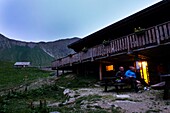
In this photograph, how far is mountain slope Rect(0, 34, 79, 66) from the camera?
3942 inches

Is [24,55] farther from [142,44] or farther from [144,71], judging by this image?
[142,44]

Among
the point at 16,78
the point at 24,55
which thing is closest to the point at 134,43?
the point at 16,78

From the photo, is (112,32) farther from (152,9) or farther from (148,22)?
(152,9)

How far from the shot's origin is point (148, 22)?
1476 centimetres

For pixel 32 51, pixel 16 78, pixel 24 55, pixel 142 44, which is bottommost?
pixel 16 78

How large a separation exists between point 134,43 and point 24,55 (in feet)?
339

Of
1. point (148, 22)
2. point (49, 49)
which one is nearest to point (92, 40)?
point (148, 22)

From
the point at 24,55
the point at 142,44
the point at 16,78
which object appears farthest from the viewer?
the point at 24,55

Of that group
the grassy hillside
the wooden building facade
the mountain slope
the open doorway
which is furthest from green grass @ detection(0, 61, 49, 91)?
the grassy hillside

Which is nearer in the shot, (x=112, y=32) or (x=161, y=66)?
(x=161, y=66)

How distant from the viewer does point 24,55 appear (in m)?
107

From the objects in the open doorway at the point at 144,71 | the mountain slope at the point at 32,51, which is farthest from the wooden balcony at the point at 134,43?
the mountain slope at the point at 32,51

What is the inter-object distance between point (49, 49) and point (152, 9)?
4822 inches

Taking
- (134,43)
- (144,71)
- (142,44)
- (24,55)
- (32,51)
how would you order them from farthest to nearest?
(32,51) < (24,55) < (144,71) < (134,43) < (142,44)
